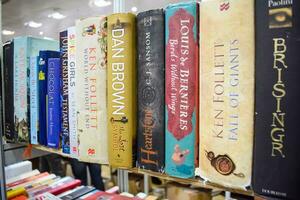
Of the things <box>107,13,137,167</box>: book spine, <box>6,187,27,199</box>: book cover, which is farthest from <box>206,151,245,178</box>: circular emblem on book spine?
<box>6,187,27,199</box>: book cover

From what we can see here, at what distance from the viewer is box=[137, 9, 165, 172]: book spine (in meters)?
0.47

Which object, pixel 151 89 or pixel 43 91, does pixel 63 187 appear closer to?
pixel 43 91

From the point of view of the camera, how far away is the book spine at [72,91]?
2.02ft

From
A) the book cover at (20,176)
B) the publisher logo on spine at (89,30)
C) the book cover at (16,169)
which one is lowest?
the book cover at (20,176)

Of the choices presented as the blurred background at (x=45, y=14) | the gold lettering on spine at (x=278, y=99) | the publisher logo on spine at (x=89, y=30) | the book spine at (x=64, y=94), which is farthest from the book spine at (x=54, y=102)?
the blurred background at (x=45, y=14)

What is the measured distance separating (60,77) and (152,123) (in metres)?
0.31

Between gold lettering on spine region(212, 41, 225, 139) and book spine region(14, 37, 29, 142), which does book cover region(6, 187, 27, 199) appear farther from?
gold lettering on spine region(212, 41, 225, 139)

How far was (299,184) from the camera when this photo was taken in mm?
340

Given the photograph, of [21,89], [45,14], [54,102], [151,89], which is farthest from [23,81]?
[45,14]

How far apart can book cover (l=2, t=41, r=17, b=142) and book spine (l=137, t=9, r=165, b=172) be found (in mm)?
502

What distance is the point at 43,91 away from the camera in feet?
2.32

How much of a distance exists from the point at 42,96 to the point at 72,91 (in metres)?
0.14

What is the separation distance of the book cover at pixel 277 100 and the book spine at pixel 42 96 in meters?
0.55

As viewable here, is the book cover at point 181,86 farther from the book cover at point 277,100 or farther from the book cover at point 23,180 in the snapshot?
the book cover at point 23,180
